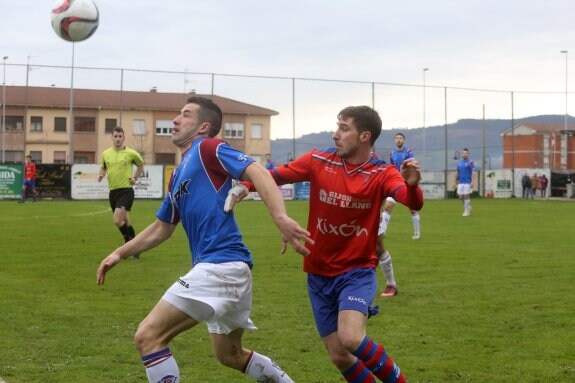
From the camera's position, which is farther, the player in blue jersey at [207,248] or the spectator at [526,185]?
the spectator at [526,185]

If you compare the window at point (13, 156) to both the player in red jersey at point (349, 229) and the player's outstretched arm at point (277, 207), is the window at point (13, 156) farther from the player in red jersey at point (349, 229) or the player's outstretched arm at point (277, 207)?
the player's outstretched arm at point (277, 207)

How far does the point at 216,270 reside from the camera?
5355mm

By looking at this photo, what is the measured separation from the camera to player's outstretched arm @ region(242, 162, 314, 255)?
5012mm

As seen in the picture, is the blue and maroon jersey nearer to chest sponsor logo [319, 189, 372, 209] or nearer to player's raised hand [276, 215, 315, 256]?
player's raised hand [276, 215, 315, 256]

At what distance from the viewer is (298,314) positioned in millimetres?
9969

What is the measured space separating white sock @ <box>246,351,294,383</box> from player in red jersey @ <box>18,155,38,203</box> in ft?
120

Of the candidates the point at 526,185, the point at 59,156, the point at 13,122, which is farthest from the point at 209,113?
the point at 59,156

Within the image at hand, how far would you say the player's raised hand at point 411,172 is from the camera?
18.6 ft

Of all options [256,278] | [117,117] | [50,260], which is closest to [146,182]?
[117,117]

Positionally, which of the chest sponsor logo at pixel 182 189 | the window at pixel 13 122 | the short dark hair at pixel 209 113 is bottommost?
the chest sponsor logo at pixel 182 189

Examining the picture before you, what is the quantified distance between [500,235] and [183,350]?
15.2 metres

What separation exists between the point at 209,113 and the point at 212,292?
1315 mm

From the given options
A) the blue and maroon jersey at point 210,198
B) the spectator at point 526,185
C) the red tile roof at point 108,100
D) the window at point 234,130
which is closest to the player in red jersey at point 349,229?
the blue and maroon jersey at point 210,198

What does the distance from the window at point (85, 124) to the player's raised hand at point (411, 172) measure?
66379 mm
